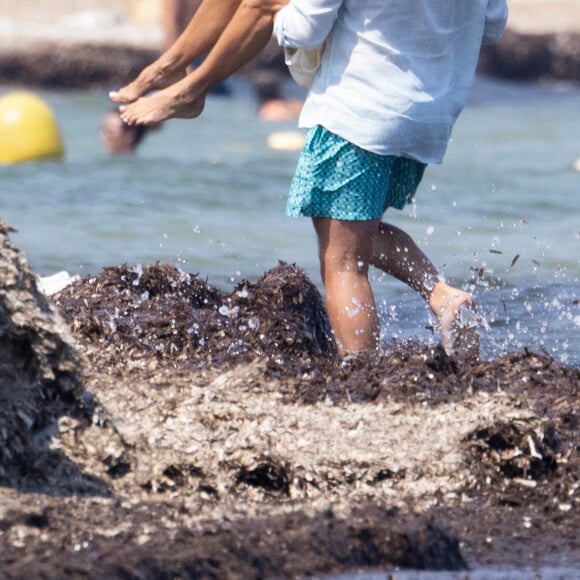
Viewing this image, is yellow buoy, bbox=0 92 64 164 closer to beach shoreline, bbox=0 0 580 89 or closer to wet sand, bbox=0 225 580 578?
beach shoreline, bbox=0 0 580 89

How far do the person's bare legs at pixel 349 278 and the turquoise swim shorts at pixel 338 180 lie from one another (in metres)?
0.06

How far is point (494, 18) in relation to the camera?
463cm

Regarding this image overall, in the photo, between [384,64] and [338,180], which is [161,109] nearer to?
[338,180]

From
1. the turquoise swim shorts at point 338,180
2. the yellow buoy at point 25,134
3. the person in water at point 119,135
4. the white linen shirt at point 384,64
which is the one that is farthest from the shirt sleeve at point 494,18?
the yellow buoy at point 25,134

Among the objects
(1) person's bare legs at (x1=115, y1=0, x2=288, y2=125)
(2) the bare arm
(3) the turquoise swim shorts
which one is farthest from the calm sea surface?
(2) the bare arm

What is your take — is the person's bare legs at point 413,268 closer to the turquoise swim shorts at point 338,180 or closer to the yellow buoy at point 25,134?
the turquoise swim shorts at point 338,180

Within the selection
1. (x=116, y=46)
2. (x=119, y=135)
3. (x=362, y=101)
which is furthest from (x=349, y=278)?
(x=116, y=46)

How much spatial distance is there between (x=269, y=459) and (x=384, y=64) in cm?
150

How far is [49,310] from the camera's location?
11.8 feet

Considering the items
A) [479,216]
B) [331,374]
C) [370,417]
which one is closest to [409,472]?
[370,417]

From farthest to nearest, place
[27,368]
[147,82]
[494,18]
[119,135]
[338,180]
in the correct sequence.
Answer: [119,135]
[147,82]
[494,18]
[338,180]
[27,368]

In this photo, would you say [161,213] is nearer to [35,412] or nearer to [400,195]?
[400,195]

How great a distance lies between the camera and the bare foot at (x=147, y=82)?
192 inches

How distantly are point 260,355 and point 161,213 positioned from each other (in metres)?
4.94
